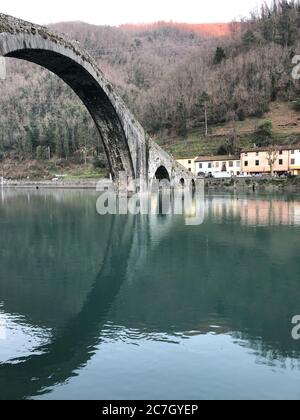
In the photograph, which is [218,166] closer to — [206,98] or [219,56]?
[206,98]

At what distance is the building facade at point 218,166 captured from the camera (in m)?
79.2

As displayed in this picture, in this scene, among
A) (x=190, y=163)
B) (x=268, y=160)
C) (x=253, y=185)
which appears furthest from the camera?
(x=190, y=163)

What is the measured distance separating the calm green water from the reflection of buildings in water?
5.31m

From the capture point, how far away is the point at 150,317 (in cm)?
1216

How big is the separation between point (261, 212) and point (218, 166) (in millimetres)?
45137

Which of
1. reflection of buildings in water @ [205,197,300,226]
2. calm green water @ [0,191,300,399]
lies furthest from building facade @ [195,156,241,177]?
calm green water @ [0,191,300,399]

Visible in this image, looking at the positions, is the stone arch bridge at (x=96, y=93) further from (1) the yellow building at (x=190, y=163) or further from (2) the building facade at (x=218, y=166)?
(1) the yellow building at (x=190, y=163)

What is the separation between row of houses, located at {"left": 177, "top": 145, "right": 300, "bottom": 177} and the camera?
2879 inches

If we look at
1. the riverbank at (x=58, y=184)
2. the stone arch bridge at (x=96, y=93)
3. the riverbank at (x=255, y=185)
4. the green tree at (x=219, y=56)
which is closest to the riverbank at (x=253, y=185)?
the riverbank at (x=255, y=185)

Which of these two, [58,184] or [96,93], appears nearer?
[96,93]

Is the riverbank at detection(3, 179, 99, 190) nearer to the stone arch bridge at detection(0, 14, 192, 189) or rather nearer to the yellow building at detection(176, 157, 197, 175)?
the yellow building at detection(176, 157, 197, 175)

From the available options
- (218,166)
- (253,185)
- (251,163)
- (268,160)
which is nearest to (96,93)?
(253,185)

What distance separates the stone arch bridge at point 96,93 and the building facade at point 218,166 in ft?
42.5

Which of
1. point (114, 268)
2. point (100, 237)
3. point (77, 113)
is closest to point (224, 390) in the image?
point (114, 268)
